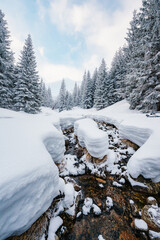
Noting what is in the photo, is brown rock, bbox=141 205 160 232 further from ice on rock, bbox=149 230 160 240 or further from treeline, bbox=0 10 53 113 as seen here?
treeline, bbox=0 10 53 113

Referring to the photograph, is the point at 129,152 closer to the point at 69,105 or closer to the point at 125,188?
the point at 125,188

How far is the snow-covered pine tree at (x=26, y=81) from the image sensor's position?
12.0m

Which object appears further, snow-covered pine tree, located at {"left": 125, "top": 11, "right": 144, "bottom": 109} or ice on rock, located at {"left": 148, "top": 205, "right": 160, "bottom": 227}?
snow-covered pine tree, located at {"left": 125, "top": 11, "right": 144, "bottom": 109}

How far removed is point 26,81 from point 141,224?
16089mm

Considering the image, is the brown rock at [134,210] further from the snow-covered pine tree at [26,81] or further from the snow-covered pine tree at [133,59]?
the snow-covered pine tree at [26,81]

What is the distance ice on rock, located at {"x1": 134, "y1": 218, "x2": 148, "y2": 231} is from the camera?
2461mm

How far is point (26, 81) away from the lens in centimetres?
1259

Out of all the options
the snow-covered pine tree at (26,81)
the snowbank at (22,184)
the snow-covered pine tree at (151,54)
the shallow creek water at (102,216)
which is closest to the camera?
the snowbank at (22,184)

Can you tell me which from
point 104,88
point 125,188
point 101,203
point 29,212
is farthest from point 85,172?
point 104,88

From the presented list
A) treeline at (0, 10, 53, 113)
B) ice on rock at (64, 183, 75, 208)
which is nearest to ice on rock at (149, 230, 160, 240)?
ice on rock at (64, 183, 75, 208)

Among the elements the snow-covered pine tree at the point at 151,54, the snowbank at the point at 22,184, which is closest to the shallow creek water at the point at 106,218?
the snowbank at the point at 22,184

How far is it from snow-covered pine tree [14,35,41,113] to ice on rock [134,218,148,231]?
1389 centimetres

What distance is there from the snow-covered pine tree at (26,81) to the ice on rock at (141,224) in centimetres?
1389

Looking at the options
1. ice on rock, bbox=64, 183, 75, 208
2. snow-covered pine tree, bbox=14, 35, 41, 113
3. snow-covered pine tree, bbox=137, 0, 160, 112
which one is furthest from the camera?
snow-covered pine tree, bbox=14, 35, 41, 113
